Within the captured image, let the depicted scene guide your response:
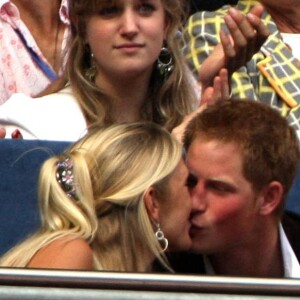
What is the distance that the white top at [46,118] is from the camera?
158 inches

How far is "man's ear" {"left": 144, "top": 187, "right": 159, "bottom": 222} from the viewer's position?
3.25m

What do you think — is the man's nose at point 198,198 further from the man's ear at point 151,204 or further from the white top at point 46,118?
the white top at point 46,118

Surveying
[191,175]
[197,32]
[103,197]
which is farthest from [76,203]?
[197,32]

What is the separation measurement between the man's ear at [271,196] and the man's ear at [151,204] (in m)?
0.34

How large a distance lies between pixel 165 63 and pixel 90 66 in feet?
0.76

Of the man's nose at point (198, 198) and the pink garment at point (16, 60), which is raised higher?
the man's nose at point (198, 198)

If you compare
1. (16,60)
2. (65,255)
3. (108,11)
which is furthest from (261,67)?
(65,255)

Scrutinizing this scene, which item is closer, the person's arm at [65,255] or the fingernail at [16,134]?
the person's arm at [65,255]

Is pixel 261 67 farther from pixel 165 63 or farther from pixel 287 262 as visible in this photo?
pixel 287 262

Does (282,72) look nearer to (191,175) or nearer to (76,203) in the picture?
(191,175)

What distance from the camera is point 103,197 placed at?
3250mm

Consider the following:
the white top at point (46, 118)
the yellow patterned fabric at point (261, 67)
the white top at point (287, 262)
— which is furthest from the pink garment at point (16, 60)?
the white top at point (287, 262)

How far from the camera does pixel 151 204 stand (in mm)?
3271

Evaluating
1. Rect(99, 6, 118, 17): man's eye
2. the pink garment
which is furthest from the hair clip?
the pink garment
